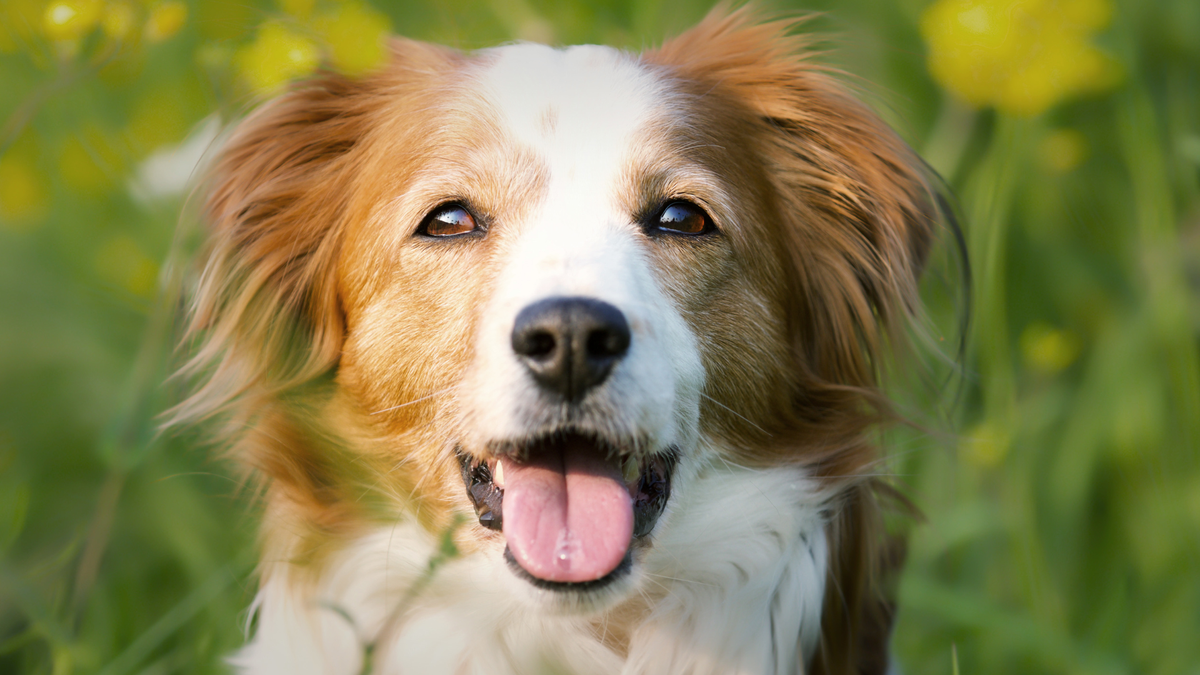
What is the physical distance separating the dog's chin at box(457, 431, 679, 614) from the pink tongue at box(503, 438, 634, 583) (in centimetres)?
1

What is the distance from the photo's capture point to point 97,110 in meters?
3.60

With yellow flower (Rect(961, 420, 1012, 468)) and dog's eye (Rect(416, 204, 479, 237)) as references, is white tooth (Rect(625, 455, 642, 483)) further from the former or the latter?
yellow flower (Rect(961, 420, 1012, 468))

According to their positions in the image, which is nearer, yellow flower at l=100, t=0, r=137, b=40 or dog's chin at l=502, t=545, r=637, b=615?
dog's chin at l=502, t=545, r=637, b=615

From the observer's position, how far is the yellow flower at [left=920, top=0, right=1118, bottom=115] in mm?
3014

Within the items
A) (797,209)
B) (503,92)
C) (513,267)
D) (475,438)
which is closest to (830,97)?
(797,209)

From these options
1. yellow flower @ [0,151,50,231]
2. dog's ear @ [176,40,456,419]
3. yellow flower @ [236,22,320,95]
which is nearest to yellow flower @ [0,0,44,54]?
yellow flower @ [236,22,320,95]

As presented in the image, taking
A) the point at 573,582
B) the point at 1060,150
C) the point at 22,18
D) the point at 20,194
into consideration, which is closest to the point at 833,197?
the point at 573,582

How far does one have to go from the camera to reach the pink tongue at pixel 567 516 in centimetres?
214

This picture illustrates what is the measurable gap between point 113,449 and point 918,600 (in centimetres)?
236

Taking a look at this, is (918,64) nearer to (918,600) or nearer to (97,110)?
(918,600)

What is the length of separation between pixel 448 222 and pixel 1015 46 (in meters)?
1.83

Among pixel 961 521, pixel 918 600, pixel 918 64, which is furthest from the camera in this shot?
pixel 918 64

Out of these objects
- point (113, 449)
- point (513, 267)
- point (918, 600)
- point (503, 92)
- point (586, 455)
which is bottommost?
point (918, 600)

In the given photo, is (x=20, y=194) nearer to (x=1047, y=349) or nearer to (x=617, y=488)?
(x=617, y=488)
